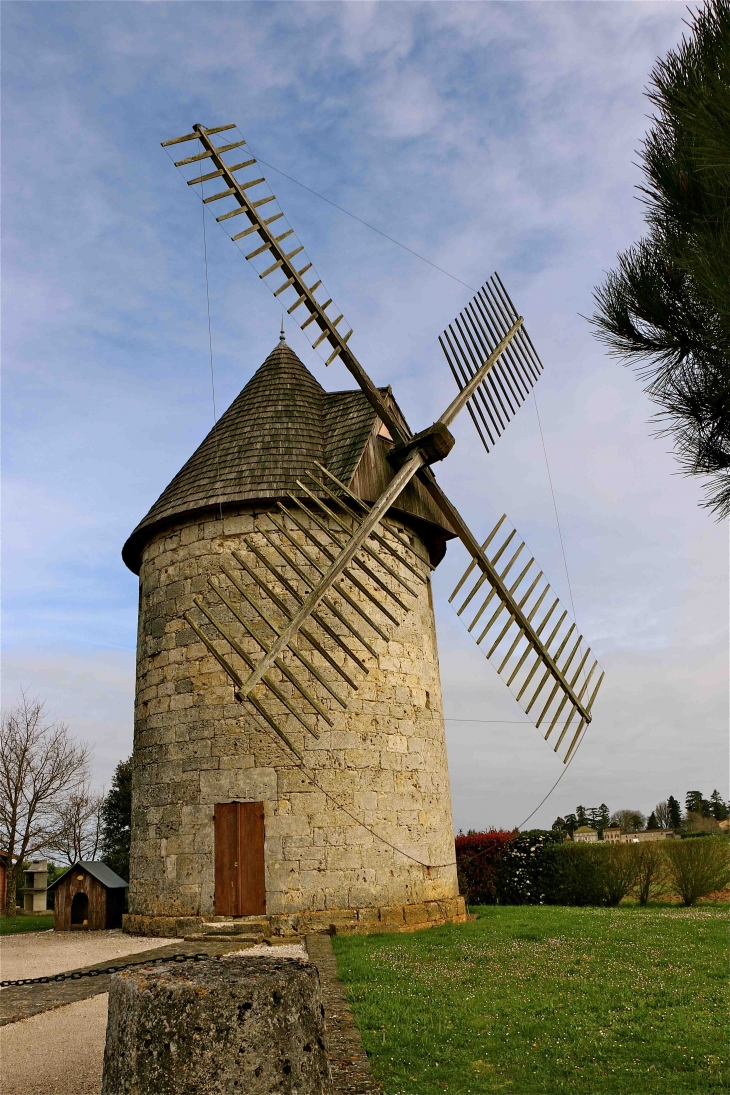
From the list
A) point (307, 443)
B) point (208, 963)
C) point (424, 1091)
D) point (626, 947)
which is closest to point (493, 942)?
point (626, 947)

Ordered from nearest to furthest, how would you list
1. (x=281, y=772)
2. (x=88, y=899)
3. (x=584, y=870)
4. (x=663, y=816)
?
(x=281, y=772), (x=88, y=899), (x=584, y=870), (x=663, y=816)

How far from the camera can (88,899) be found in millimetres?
10883

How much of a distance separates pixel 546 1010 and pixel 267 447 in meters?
7.73

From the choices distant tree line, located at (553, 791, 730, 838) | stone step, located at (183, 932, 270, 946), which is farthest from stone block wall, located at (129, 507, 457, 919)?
distant tree line, located at (553, 791, 730, 838)

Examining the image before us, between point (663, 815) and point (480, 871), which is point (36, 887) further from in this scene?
point (663, 815)

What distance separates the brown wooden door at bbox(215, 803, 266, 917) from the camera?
9086 millimetres

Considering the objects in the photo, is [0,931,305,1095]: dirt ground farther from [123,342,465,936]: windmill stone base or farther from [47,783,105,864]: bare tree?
[47,783,105,864]: bare tree

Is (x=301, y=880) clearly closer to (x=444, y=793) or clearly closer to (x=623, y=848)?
(x=444, y=793)

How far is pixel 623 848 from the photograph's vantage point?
13125mm

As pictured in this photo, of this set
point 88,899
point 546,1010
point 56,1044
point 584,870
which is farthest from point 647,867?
point 56,1044

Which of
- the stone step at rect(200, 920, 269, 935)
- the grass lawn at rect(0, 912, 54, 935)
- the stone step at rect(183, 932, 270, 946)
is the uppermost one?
the stone step at rect(200, 920, 269, 935)

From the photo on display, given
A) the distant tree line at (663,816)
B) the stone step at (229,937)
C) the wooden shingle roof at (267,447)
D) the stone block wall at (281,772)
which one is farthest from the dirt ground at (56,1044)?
the distant tree line at (663,816)

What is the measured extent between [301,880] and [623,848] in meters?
6.45

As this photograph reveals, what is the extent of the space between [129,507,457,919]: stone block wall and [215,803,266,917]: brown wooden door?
0.37ft
